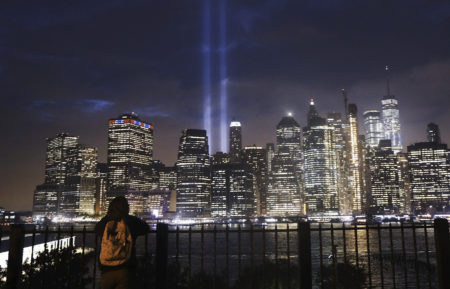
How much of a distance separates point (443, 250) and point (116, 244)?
320 inches

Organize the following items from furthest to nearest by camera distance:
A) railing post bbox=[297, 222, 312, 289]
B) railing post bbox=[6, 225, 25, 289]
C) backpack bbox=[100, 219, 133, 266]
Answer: railing post bbox=[297, 222, 312, 289] < railing post bbox=[6, 225, 25, 289] < backpack bbox=[100, 219, 133, 266]

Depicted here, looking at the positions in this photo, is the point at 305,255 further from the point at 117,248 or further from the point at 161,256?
the point at 117,248

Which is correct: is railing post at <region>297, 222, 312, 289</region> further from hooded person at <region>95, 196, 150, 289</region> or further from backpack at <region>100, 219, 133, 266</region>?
backpack at <region>100, 219, 133, 266</region>

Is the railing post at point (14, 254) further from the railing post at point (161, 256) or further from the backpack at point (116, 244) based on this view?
the backpack at point (116, 244)

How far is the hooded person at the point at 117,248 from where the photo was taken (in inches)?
273

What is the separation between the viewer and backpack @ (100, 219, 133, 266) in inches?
272

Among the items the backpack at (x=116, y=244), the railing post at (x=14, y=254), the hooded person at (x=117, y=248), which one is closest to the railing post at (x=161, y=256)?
the hooded person at (x=117, y=248)

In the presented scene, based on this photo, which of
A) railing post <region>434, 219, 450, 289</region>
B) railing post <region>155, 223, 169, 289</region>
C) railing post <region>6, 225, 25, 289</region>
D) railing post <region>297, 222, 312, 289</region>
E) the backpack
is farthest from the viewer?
railing post <region>434, 219, 450, 289</region>

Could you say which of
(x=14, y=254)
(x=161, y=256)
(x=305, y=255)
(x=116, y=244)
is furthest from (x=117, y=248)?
(x=305, y=255)

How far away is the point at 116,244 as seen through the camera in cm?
695

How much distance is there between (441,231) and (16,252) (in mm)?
10396

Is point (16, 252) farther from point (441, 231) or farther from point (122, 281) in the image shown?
point (441, 231)

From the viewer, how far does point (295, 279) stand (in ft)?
66.8

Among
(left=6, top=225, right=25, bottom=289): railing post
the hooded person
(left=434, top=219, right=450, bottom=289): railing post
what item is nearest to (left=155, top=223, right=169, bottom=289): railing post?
the hooded person
